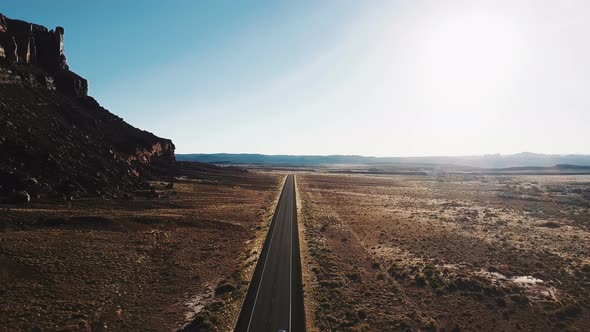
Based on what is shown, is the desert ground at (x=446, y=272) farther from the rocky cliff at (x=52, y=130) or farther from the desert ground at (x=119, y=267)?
the rocky cliff at (x=52, y=130)

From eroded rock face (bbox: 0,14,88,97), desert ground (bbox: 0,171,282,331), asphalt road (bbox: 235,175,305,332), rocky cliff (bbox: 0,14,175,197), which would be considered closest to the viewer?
asphalt road (bbox: 235,175,305,332)

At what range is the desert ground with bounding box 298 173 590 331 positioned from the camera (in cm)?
2439

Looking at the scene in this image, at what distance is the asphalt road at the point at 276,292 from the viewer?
74.0 ft

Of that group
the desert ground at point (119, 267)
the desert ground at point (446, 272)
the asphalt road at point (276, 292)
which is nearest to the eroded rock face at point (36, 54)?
the desert ground at point (119, 267)

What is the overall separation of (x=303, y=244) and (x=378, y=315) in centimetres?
1919

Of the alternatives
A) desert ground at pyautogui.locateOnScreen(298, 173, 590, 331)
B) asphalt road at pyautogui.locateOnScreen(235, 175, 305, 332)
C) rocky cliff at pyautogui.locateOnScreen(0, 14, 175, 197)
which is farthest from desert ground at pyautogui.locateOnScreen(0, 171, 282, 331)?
desert ground at pyautogui.locateOnScreen(298, 173, 590, 331)

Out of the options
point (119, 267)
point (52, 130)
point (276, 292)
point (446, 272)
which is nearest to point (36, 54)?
point (52, 130)

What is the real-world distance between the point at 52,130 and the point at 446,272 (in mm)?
70180

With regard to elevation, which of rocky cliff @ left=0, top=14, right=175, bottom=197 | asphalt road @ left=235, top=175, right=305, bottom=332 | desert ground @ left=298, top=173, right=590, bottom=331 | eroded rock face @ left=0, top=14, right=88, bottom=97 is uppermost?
eroded rock face @ left=0, top=14, right=88, bottom=97

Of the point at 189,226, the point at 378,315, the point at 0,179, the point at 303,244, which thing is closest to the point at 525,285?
the point at 378,315

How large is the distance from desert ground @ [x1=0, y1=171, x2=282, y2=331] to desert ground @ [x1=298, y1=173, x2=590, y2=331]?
826 cm

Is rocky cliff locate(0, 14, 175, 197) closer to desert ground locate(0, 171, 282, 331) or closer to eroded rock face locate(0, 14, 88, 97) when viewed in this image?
eroded rock face locate(0, 14, 88, 97)

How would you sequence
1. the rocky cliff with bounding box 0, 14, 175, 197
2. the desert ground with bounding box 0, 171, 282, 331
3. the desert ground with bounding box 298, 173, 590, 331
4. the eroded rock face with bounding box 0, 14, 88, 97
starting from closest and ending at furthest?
1. the desert ground with bounding box 0, 171, 282, 331
2. the desert ground with bounding box 298, 173, 590, 331
3. the rocky cliff with bounding box 0, 14, 175, 197
4. the eroded rock face with bounding box 0, 14, 88, 97

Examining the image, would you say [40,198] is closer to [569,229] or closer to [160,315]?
[160,315]
